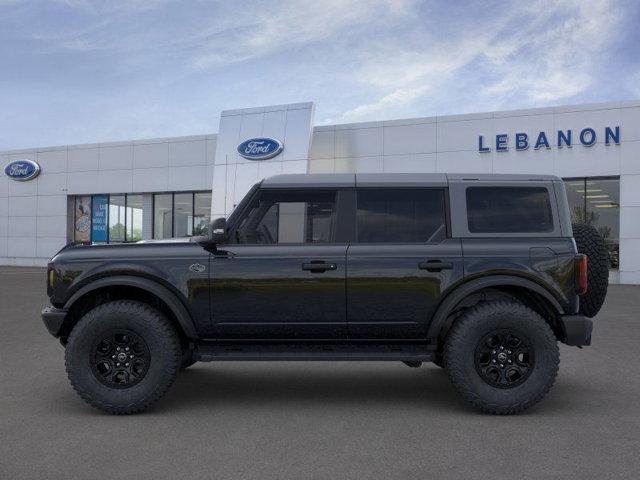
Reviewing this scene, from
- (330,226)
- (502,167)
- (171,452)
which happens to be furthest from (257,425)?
(502,167)

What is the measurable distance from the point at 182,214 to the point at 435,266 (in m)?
25.7

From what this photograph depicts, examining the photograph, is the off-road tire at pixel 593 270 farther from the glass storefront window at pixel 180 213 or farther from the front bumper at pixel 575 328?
the glass storefront window at pixel 180 213

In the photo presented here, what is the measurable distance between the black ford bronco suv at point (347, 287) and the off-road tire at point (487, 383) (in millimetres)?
11

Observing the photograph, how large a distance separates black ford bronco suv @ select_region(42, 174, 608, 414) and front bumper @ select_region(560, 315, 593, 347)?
0.01 meters

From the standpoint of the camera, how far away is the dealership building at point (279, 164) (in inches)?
870

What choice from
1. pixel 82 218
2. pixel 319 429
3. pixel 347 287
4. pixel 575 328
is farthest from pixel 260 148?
pixel 319 429

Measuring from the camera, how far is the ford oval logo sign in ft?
82.4

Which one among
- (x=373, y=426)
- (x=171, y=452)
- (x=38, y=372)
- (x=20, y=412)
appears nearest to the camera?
(x=171, y=452)

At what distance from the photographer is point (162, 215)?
30.4 m

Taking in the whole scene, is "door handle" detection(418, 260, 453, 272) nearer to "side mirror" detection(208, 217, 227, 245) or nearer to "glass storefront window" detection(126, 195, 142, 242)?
"side mirror" detection(208, 217, 227, 245)

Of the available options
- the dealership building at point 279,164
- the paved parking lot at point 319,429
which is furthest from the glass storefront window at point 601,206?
the paved parking lot at point 319,429

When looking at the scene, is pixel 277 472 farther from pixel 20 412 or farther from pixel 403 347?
pixel 20 412

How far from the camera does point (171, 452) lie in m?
4.17

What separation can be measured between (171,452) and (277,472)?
0.81 meters
